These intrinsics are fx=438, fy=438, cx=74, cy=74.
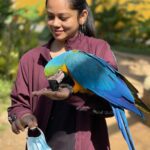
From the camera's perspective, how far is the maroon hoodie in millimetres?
1878

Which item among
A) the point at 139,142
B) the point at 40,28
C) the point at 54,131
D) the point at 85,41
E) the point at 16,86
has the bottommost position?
the point at 40,28

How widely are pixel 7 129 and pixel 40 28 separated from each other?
8123mm

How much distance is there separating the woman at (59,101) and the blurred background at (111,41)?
2757 millimetres

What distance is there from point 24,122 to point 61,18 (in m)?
0.46

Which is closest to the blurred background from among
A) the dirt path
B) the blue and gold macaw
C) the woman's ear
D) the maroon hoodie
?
the dirt path

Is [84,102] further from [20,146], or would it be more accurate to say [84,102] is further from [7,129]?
[7,129]

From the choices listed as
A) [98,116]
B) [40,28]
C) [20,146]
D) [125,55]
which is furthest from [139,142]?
[40,28]

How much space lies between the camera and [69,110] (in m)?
1.88

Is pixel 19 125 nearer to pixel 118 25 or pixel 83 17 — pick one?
pixel 83 17

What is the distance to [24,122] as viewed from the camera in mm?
1805

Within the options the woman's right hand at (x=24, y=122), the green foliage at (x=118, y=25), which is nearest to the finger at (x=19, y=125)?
the woman's right hand at (x=24, y=122)

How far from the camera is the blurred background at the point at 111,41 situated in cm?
496

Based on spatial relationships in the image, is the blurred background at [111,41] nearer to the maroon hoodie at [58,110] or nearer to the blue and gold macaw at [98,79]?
the maroon hoodie at [58,110]

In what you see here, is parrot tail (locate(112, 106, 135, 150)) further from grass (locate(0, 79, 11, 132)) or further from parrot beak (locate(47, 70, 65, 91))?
grass (locate(0, 79, 11, 132))
